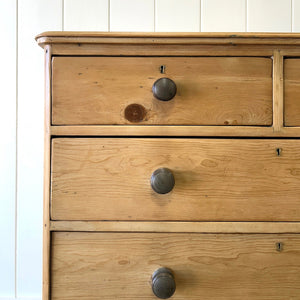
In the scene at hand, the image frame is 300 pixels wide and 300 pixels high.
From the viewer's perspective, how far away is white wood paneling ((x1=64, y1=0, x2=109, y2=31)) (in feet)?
3.65

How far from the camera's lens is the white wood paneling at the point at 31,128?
1109 millimetres

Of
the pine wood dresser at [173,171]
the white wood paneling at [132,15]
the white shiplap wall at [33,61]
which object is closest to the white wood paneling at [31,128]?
the white shiplap wall at [33,61]

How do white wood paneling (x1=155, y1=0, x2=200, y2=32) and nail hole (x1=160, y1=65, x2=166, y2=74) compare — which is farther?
white wood paneling (x1=155, y1=0, x2=200, y2=32)

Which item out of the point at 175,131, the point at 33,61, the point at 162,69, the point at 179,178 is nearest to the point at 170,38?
the point at 162,69

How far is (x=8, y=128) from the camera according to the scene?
111 centimetres

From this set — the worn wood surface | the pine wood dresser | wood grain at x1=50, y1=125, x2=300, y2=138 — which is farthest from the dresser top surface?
the worn wood surface

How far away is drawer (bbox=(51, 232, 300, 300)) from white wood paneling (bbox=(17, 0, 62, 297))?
0.49m

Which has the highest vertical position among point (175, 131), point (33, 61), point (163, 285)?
point (33, 61)

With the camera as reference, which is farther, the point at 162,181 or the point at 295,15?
the point at 295,15

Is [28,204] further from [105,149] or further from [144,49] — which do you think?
[144,49]

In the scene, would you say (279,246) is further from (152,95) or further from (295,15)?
(295,15)

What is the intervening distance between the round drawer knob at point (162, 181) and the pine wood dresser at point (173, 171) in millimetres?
27

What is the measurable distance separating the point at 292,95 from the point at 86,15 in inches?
31.0

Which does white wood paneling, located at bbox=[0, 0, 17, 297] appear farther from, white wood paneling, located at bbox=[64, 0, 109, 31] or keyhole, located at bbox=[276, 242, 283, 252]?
keyhole, located at bbox=[276, 242, 283, 252]
